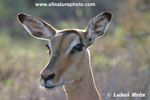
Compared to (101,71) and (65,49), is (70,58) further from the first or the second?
(101,71)

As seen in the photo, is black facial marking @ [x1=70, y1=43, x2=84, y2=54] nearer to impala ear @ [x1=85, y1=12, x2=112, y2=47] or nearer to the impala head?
the impala head

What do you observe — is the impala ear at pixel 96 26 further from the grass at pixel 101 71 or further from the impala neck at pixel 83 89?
the grass at pixel 101 71

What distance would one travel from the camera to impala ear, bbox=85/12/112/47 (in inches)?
265

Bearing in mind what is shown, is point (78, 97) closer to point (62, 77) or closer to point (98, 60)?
point (62, 77)

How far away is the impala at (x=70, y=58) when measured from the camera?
604 cm

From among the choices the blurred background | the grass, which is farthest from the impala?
the grass

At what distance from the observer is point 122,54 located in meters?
11.9

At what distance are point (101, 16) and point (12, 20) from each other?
15401 millimetres

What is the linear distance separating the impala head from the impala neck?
0.12 m

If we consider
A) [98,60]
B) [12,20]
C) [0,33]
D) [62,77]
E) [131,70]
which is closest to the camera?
[62,77]

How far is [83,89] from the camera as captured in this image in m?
6.67

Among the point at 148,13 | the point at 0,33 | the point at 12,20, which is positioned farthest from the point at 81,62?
the point at 12,20

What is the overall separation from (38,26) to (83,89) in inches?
50.2

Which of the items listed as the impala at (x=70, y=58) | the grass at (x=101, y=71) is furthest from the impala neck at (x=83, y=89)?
the grass at (x=101, y=71)
